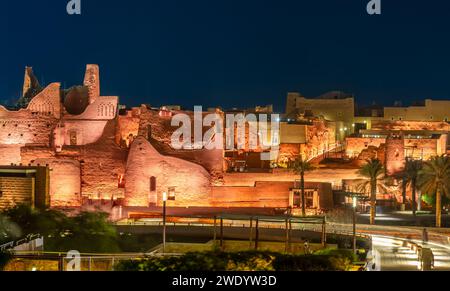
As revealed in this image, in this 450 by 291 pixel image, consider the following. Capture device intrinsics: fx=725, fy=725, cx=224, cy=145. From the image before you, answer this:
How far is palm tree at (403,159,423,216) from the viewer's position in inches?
1398

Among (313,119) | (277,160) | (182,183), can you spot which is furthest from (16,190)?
(313,119)

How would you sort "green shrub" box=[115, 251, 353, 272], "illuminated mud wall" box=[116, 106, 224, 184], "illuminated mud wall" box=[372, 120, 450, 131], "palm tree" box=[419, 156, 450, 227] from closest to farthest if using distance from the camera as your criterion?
"green shrub" box=[115, 251, 353, 272] < "palm tree" box=[419, 156, 450, 227] < "illuminated mud wall" box=[116, 106, 224, 184] < "illuminated mud wall" box=[372, 120, 450, 131]

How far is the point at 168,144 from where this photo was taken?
4041 cm

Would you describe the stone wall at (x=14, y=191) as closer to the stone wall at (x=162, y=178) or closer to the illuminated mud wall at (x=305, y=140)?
the stone wall at (x=162, y=178)

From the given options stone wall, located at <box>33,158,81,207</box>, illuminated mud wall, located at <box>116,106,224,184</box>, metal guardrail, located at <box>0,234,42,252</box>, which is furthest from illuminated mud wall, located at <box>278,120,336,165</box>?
metal guardrail, located at <box>0,234,42,252</box>

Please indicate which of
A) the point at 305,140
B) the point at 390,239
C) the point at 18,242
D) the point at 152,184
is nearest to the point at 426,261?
the point at 390,239

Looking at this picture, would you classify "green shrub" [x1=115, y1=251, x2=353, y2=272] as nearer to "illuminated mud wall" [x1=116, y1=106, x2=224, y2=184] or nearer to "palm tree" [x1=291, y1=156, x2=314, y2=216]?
"palm tree" [x1=291, y1=156, x2=314, y2=216]

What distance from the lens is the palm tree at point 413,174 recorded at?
117ft

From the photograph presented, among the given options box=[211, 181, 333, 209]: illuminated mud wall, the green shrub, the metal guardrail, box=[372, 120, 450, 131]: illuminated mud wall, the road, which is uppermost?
box=[372, 120, 450, 131]: illuminated mud wall

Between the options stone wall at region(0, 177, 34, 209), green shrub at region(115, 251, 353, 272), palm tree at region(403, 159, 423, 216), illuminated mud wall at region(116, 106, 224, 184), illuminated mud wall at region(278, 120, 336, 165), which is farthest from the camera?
illuminated mud wall at region(278, 120, 336, 165)

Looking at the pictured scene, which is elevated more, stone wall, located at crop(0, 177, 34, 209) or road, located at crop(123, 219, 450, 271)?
stone wall, located at crop(0, 177, 34, 209)

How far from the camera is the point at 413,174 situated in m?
36.8
